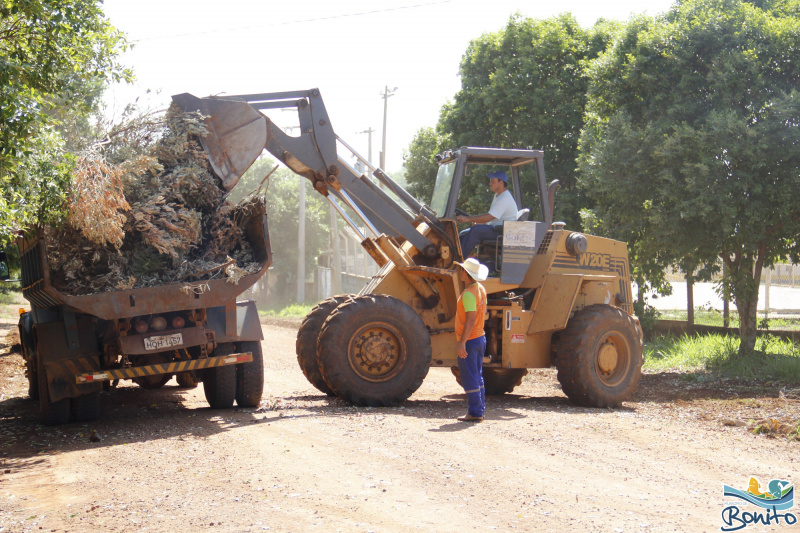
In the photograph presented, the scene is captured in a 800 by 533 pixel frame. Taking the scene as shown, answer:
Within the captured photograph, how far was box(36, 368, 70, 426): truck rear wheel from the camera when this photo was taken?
8164 mm

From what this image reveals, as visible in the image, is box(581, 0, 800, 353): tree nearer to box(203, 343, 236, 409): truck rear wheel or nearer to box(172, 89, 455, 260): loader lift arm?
box(172, 89, 455, 260): loader lift arm

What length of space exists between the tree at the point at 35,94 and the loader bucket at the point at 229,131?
1.37m

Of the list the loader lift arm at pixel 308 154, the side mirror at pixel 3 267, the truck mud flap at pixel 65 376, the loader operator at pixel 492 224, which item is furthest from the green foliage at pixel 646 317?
the side mirror at pixel 3 267

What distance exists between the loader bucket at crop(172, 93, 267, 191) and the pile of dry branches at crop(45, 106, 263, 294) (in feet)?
0.44

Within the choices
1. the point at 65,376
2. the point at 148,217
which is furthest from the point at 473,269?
the point at 65,376

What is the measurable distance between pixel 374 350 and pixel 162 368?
235 centimetres

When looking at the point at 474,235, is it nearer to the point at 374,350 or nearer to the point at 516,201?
the point at 516,201

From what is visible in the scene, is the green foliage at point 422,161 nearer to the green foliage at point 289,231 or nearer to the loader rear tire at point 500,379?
the loader rear tire at point 500,379

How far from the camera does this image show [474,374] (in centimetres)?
841

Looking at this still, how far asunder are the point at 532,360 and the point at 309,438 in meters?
3.95

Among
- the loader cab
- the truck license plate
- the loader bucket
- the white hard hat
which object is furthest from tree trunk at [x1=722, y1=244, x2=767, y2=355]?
the truck license plate

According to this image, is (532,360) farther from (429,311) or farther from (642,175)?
(642,175)

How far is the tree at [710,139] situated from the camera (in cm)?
1233

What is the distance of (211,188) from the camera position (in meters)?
8.43
